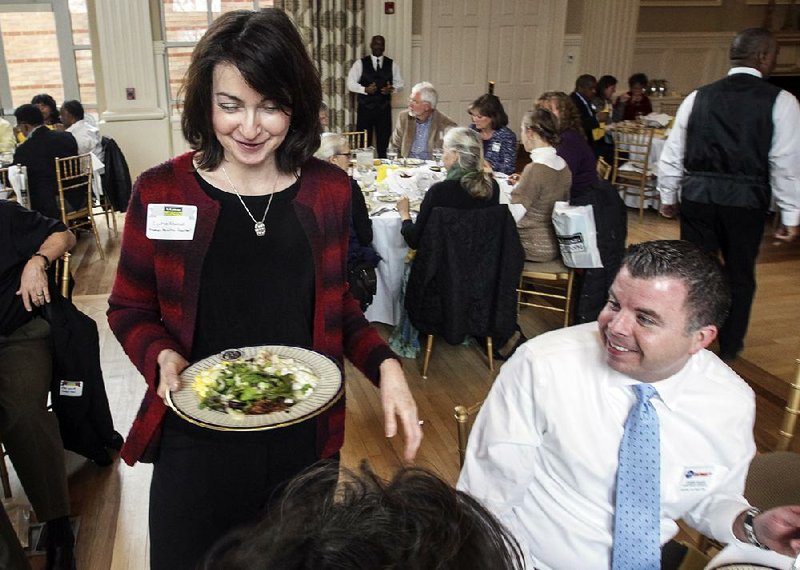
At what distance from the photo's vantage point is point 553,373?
1518 mm

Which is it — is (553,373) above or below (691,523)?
above

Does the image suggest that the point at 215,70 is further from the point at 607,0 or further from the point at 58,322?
the point at 607,0

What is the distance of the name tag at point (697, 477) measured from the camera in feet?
4.93

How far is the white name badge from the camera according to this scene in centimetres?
125

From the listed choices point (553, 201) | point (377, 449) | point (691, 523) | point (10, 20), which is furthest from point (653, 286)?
point (10, 20)

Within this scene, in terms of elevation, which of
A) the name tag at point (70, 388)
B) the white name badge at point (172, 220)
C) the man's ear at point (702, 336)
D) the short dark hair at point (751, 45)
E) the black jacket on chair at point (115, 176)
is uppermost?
the short dark hair at point (751, 45)

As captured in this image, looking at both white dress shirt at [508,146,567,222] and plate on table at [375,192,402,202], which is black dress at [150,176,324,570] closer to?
white dress shirt at [508,146,567,222]

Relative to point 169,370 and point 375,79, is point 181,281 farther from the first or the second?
point 375,79

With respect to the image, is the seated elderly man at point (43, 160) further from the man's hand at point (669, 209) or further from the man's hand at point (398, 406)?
the man's hand at point (398, 406)

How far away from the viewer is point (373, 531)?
0.56 m

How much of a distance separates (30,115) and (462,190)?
13.3 feet

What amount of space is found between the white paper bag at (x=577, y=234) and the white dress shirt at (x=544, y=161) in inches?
9.9

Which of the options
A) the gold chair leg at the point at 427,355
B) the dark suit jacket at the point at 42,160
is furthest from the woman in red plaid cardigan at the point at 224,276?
the dark suit jacket at the point at 42,160

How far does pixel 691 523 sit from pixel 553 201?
8.67 ft
